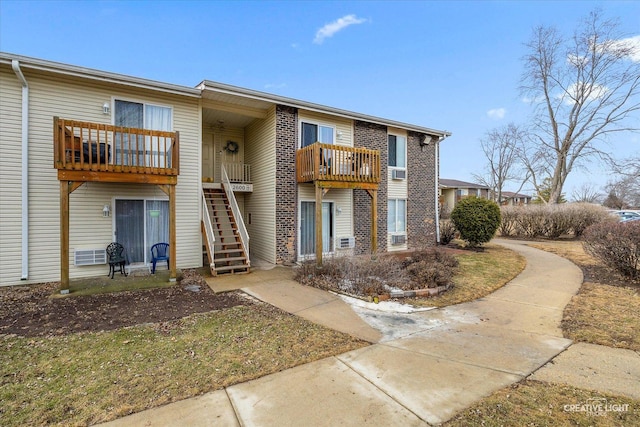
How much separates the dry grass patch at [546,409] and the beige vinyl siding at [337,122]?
946cm

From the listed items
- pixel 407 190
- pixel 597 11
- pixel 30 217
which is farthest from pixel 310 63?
pixel 597 11

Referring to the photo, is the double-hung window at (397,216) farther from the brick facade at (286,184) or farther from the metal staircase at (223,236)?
the metal staircase at (223,236)

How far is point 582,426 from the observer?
256 cm

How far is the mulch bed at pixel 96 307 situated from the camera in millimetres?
4949

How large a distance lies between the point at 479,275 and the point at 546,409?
6133mm

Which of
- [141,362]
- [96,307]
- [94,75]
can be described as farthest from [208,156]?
[141,362]

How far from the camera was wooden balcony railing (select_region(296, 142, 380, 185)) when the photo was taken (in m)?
9.22

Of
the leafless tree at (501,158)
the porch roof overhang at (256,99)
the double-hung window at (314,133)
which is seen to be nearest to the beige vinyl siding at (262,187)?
the porch roof overhang at (256,99)

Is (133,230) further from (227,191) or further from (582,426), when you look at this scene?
(582,426)

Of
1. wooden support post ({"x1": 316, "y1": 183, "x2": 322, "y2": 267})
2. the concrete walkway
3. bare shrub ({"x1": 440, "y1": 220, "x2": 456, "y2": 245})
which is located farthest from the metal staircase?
bare shrub ({"x1": 440, "y1": 220, "x2": 456, "y2": 245})

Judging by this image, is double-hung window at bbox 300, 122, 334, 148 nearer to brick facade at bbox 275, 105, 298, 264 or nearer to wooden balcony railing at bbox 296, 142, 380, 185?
brick facade at bbox 275, 105, 298, 264

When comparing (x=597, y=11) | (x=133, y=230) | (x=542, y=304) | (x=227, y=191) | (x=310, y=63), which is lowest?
(x=542, y=304)

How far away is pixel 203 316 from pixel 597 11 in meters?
32.8

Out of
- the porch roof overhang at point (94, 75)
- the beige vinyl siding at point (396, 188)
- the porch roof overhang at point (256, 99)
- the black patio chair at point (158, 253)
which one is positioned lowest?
the black patio chair at point (158, 253)
